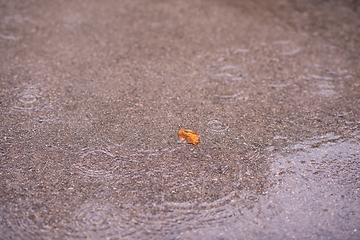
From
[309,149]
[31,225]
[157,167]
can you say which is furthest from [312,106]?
[31,225]

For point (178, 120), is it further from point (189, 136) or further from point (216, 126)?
point (216, 126)

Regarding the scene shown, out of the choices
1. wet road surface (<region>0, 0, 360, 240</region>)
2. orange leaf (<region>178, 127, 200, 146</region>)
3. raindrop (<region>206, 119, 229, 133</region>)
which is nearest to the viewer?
wet road surface (<region>0, 0, 360, 240</region>)

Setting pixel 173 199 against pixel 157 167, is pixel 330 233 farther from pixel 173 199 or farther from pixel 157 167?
pixel 157 167

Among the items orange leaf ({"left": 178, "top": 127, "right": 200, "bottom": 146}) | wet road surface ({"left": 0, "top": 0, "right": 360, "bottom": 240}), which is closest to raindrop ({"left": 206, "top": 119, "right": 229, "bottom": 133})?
wet road surface ({"left": 0, "top": 0, "right": 360, "bottom": 240})

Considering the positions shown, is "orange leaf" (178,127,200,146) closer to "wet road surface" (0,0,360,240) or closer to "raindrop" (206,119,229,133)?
"wet road surface" (0,0,360,240)

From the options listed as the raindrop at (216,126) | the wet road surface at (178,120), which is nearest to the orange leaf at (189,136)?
the wet road surface at (178,120)

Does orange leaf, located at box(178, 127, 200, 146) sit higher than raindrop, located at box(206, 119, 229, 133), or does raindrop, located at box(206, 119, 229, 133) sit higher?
raindrop, located at box(206, 119, 229, 133)

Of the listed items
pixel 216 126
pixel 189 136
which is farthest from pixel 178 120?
pixel 216 126
